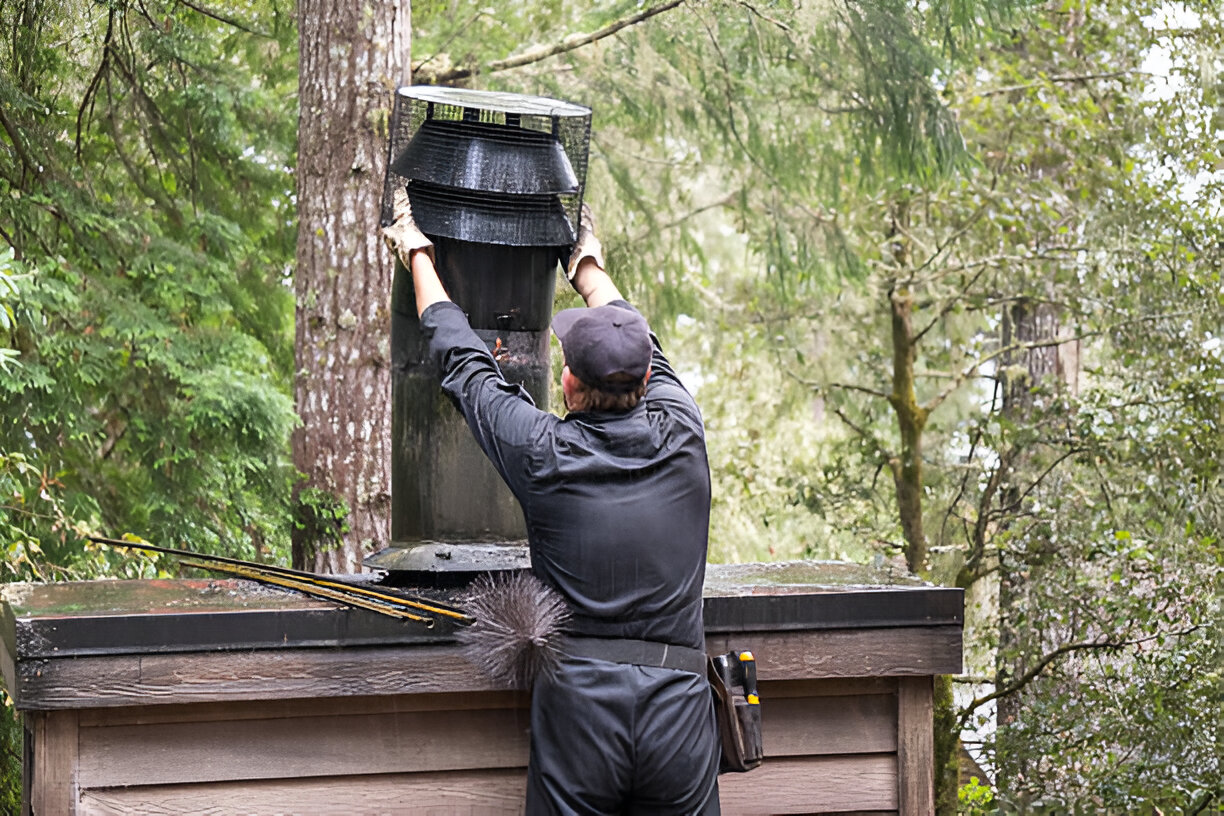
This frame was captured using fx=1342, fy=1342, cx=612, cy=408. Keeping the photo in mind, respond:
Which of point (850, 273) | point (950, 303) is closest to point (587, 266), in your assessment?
point (850, 273)

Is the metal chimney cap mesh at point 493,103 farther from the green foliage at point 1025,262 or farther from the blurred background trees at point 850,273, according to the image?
the green foliage at point 1025,262

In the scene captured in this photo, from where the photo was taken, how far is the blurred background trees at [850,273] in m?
5.48

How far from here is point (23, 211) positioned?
539 centimetres

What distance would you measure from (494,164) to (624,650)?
1.36 metres

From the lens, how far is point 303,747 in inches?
129

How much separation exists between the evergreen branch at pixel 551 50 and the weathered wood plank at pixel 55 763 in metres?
4.16

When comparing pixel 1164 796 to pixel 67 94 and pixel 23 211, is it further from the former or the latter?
pixel 67 94

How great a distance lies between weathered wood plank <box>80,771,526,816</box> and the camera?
10.4 ft

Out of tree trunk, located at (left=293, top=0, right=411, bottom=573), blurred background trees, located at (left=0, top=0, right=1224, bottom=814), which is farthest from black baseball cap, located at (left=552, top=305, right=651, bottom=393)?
tree trunk, located at (left=293, top=0, right=411, bottom=573)

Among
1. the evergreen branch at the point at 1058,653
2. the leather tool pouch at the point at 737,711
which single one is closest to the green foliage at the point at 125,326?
the leather tool pouch at the point at 737,711

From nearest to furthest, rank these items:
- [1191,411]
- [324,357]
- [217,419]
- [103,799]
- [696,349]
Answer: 1. [103,799]
2. [217,419]
3. [324,357]
4. [1191,411]
5. [696,349]

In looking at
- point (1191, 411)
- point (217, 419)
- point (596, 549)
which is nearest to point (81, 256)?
point (217, 419)

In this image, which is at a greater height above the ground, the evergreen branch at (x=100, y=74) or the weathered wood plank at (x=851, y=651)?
the evergreen branch at (x=100, y=74)

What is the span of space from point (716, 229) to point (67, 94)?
441 inches
